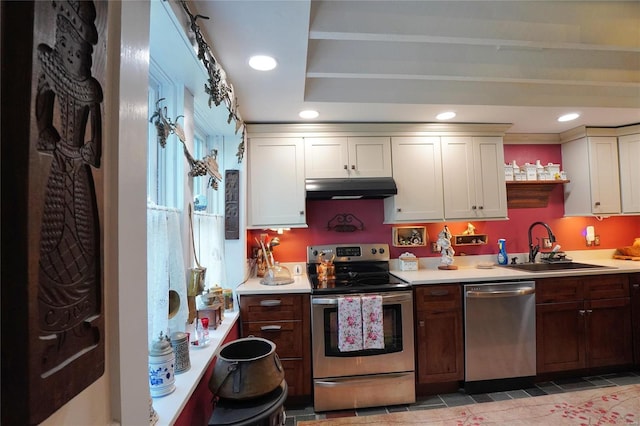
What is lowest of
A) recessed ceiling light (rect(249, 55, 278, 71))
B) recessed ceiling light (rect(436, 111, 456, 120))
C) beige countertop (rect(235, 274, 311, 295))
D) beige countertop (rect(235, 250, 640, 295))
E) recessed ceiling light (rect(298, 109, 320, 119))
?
beige countertop (rect(235, 274, 311, 295))

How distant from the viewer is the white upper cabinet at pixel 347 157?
2682mm

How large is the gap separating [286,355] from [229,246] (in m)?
0.98

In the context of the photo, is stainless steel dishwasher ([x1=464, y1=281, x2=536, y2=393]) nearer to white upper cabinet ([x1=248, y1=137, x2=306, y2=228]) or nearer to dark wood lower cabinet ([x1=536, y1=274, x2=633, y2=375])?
dark wood lower cabinet ([x1=536, y1=274, x2=633, y2=375])

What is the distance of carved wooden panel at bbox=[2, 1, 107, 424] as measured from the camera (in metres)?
0.39

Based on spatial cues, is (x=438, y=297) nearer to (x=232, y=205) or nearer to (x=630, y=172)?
(x=232, y=205)

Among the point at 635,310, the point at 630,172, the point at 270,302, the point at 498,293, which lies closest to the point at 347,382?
the point at 270,302

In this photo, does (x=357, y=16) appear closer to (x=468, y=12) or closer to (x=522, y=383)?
(x=468, y=12)

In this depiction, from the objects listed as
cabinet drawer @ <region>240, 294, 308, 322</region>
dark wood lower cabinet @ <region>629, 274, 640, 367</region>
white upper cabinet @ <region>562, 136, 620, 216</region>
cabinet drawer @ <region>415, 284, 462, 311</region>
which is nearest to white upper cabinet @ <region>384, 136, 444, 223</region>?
cabinet drawer @ <region>415, 284, 462, 311</region>

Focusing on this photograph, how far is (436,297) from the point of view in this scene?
2.39 metres

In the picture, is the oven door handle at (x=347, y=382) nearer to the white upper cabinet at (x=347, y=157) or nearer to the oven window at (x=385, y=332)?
the oven window at (x=385, y=332)

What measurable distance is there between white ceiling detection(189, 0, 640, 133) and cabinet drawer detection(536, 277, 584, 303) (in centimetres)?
149

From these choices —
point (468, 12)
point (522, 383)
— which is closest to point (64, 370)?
point (468, 12)

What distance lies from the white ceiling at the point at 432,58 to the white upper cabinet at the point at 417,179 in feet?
0.80

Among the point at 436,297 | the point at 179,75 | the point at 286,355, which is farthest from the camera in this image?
the point at 436,297
